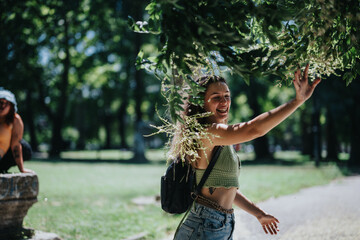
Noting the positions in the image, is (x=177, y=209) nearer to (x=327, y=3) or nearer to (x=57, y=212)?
(x=327, y=3)

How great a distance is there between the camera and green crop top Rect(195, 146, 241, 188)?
2646 mm

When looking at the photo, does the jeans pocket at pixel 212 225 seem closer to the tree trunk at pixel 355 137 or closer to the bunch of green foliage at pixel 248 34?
the bunch of green foliage at pixel 248 34

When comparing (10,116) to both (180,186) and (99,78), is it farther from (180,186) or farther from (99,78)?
(99,78)

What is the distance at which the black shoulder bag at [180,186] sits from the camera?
2666mm

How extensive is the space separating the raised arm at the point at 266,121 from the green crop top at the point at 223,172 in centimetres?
28

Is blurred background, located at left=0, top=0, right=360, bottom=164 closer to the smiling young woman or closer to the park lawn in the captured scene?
the park lawn

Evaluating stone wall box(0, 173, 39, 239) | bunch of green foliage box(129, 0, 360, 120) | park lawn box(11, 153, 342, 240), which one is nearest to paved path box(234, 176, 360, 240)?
park lawn box(11, 153, 342, 240)

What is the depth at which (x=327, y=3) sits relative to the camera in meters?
Answer: 2.42

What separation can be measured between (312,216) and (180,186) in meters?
5.84

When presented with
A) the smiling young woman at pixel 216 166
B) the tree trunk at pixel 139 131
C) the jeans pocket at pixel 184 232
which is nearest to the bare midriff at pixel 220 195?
the smiling young woman at pixel 216 166

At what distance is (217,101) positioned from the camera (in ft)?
9.03

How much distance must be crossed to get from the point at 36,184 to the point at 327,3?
4.36 m

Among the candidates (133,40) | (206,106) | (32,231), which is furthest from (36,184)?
(133,40)

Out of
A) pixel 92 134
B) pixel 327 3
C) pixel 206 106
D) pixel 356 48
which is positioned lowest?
pixel 92 134
